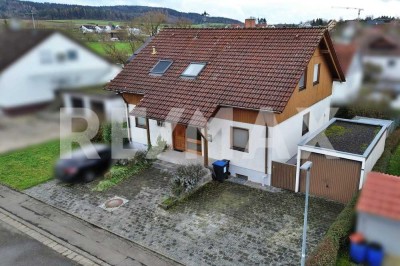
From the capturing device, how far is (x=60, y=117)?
62.5 inches

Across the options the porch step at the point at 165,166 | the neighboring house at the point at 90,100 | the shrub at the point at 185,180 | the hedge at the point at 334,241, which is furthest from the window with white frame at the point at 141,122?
the neighboring house at the point at 90,100

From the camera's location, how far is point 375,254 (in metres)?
8.37

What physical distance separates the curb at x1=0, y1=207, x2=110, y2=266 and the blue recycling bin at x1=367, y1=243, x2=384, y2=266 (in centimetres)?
722

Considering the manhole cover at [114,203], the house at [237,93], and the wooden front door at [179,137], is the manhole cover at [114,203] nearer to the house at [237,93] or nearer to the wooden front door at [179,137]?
the house at [237,93]

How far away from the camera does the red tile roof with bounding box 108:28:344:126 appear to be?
13797mm

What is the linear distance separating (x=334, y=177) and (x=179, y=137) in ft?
23.8

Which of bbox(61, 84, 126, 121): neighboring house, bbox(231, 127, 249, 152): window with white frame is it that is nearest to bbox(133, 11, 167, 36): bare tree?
bbox(61, 84, 126, 121): neighboring house

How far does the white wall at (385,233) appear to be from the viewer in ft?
26.0

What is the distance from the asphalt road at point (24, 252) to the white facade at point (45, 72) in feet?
33.7

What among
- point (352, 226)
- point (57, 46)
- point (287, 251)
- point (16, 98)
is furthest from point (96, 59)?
point (352, 226)

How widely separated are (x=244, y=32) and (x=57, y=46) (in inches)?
654

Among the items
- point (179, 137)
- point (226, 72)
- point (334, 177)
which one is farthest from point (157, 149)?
point (334, 177)

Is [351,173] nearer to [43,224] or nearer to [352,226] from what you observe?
[352,226]

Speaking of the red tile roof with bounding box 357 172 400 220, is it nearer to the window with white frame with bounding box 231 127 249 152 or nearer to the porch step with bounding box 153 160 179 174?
the window with white frame with bounding box 231 127 249 152
